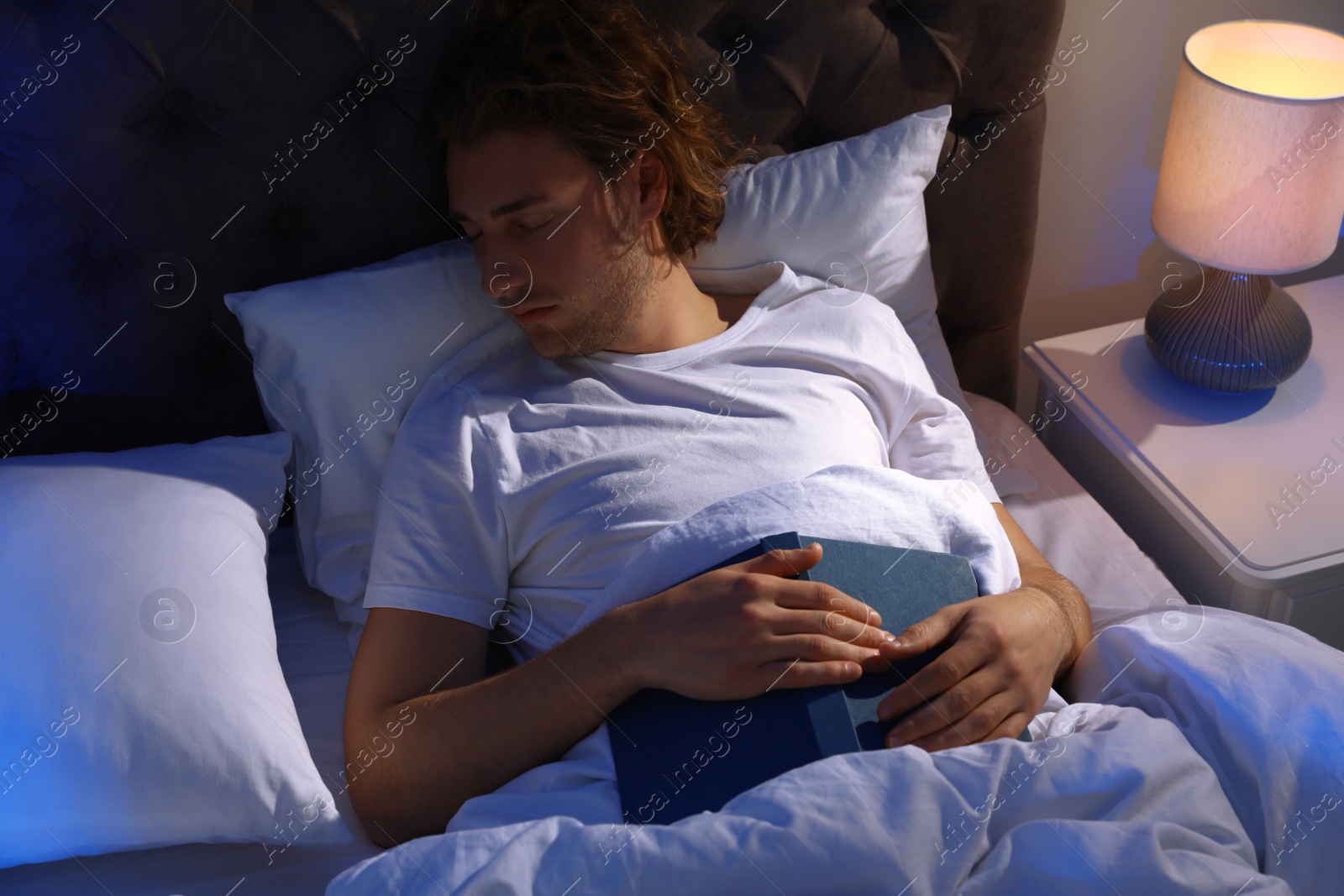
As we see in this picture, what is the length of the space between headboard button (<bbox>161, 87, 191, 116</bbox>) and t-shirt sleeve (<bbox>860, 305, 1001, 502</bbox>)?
84 cm

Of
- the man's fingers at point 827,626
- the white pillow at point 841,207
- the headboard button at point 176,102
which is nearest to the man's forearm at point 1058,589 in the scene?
the man's fingers at point 827,626

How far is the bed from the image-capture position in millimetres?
1095

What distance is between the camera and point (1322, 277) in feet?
6.19

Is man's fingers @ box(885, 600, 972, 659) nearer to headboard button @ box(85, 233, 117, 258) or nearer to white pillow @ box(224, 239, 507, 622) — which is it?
white pillow @ box(224, 239, 507, 622)

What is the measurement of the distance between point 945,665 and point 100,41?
1.05 meters

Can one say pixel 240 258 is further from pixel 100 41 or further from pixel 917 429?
pixel 917 429

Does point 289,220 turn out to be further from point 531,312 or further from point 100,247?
point 531,312

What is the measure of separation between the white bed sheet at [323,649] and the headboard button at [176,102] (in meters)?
0.52

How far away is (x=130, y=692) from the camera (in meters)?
0.95

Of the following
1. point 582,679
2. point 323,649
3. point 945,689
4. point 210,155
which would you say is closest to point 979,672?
point 945,689

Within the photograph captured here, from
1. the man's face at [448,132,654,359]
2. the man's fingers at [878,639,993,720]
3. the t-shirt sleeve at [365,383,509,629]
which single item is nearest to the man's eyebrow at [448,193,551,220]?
the man's face at [448,132,654,359]

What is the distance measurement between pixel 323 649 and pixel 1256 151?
129 cm

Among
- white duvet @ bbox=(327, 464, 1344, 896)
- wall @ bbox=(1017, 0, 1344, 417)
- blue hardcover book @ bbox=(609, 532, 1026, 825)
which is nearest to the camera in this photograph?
white duvet @ bbox=(327, 464, 1344, 896)

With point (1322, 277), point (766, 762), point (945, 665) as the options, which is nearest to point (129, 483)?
point (766, 762)
